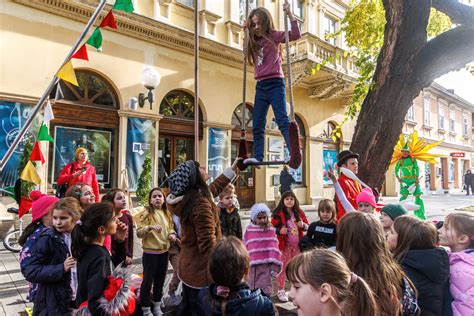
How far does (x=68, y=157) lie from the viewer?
317 inches

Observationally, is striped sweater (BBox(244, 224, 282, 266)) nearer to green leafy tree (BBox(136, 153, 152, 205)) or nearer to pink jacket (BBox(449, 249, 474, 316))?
pink jacket (BBox(449, 249, 474, 316))

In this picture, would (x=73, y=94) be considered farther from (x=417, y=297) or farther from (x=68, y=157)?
(x=417, y=297)

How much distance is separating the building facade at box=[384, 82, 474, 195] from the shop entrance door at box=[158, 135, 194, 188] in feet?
54.6

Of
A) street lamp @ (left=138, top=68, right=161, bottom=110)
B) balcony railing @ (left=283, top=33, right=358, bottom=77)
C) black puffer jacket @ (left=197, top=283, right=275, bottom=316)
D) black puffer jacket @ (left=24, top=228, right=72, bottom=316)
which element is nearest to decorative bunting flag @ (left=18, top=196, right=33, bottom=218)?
black puffer jacket @ (left=24, top=228, right=72, bottom=316)

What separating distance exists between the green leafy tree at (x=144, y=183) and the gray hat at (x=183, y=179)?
5.92 metres

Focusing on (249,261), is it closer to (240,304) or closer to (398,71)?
(240,304)

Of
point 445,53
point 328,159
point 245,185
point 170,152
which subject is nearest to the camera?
point 445,53

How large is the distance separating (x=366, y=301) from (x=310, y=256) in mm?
305

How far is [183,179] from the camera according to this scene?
2.62 m

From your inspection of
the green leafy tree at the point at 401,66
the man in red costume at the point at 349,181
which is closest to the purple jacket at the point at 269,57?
the man in red costume at the point at 349,181

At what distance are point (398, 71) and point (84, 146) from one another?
23.8ft

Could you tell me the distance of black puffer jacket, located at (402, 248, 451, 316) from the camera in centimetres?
216

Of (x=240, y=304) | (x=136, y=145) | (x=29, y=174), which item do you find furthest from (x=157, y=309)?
(x=136, y=145)

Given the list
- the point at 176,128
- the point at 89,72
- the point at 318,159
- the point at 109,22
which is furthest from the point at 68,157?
the point at 318,159
